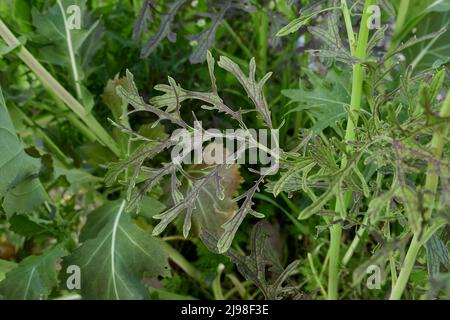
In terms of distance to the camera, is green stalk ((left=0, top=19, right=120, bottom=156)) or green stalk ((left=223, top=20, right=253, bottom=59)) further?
green stalk ((left=223, top=20, right=253, bottom=59))

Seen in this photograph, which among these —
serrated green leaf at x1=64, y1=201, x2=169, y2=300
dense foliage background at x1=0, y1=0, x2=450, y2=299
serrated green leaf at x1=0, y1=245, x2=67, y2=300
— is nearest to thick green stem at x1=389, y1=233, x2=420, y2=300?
dense foliage background at x1=0, y1=0, x2=450, y2=299

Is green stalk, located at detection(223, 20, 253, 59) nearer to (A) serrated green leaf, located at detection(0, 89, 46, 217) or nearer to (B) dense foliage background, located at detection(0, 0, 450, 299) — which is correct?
(B) dense foliage background, located at detection(0, 0, 450, 299)

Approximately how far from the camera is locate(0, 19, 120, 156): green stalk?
605mm

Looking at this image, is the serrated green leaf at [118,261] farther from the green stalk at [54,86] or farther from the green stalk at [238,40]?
the green stalk at [238,40]

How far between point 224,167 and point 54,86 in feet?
0.95

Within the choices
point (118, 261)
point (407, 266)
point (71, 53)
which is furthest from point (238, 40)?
point (407, 266)

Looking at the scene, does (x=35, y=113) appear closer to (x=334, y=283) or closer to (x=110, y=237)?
(x=110, y=237)

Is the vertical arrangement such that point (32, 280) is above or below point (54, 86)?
below

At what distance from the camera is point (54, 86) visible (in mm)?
645

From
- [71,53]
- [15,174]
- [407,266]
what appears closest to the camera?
[407,266]

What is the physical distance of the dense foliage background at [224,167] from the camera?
386 millimetres

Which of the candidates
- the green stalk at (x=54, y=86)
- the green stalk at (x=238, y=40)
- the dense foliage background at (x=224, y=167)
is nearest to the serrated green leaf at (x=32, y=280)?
the dense foliage background at (x=224, y=167)

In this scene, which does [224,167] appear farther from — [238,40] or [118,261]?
[238,40]
